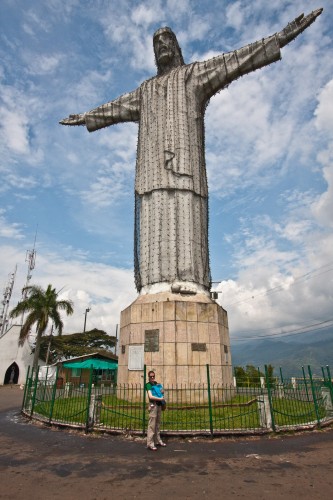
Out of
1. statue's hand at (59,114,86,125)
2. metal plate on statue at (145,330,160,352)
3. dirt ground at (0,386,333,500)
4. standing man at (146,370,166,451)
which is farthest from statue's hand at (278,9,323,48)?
dirt ground at (0,386,333,500)

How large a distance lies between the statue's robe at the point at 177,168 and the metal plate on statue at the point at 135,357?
2.50 metres

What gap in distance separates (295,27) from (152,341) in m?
14.1

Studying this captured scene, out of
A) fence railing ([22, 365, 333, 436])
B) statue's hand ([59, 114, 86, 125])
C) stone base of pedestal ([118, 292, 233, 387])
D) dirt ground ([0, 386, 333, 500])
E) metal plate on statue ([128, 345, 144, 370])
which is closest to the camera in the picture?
dirt ground ([0, 386, 333, 500])

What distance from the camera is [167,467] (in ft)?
19.6

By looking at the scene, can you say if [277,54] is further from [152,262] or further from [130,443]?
[130,443]

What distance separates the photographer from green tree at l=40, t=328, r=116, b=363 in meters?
43.0

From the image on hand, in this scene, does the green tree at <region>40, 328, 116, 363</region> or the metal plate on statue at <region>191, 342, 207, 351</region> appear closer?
the metal plate on statue at <region>191, 342, 207, 351</region>

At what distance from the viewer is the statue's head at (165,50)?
672 inches

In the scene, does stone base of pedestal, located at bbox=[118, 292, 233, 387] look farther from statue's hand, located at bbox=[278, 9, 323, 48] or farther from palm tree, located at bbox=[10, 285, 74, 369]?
palm tree, located at bbox=[10, 285, 74, 369]

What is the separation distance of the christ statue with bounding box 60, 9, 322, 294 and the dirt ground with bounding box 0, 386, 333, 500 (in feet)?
21.0

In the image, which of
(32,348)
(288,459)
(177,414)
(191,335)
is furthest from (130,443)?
(32,348)

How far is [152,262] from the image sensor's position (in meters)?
14.0

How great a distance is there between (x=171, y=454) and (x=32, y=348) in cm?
3415

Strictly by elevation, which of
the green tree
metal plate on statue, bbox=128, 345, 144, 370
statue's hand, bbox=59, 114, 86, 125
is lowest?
metal plate on statue, bbox=128, 345, 144, 370
